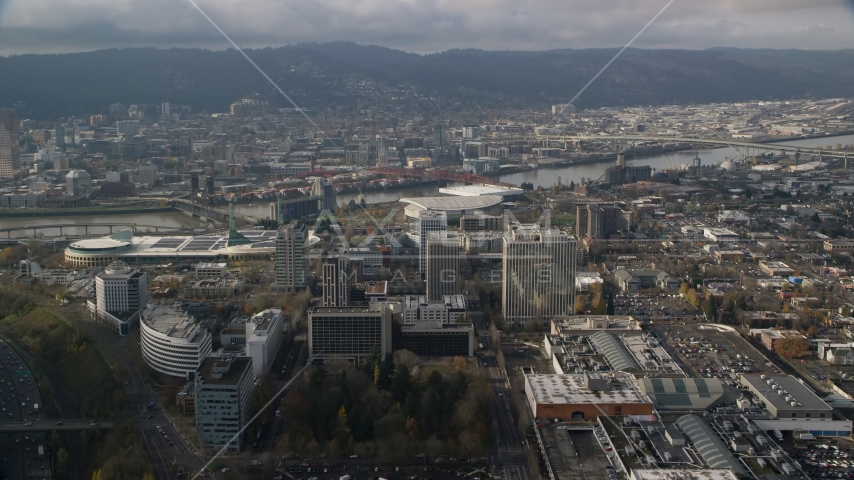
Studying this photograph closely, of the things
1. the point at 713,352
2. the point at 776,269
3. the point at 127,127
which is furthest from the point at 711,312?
the point at 127,127

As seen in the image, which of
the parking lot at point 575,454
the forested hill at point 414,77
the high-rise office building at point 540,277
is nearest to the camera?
the parking lot at point 575,454

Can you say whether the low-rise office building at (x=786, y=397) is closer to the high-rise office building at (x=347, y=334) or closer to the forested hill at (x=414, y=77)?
the high-rise office building at (x=347, y=334)

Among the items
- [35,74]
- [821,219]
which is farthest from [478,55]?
[821,219]

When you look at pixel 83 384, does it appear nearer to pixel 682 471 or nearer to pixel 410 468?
pixel 410 468

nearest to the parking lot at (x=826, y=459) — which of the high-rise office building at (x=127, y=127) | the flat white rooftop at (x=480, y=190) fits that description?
the flat white rooftop at (x=480, y=190)

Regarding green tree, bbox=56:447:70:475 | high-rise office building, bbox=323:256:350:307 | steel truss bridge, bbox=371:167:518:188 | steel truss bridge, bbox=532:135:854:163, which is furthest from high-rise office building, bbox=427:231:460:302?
steel truss bridge, bbox=532:135:854:163

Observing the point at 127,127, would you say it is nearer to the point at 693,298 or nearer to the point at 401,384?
the point at 693,298
